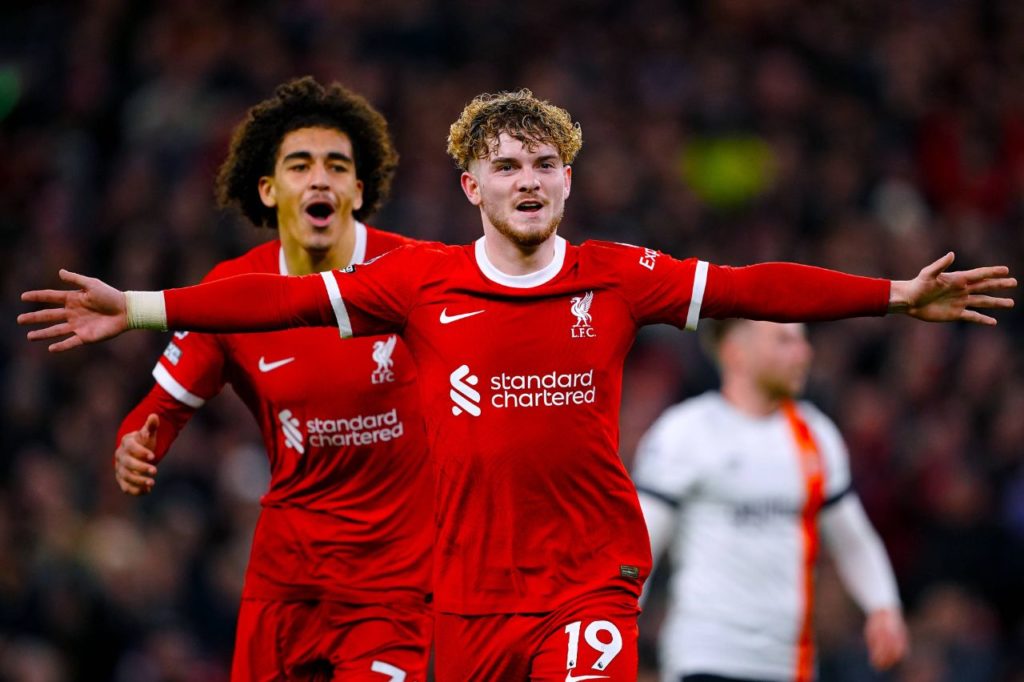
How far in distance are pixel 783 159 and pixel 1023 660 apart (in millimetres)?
4961

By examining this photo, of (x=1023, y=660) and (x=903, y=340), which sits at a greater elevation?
(x=903, y=340)

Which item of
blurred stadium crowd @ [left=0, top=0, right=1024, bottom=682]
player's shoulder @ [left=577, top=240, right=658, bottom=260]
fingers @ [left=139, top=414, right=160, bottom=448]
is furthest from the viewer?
blurred stadium crowd @ [left=0, top=0, right=1024, bottom=682]

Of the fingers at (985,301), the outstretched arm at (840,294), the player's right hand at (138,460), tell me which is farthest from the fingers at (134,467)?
the fingers at (985,301)

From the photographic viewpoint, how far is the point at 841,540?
23.9 feet

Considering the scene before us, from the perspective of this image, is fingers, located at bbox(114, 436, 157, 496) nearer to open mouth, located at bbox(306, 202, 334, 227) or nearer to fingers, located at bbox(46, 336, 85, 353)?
fingers, located at bbox(46, 336, 85, 353)

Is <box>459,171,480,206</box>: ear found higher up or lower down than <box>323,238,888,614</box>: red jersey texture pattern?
higher up

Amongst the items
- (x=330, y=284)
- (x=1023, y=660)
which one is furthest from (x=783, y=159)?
(x=330, y=284)

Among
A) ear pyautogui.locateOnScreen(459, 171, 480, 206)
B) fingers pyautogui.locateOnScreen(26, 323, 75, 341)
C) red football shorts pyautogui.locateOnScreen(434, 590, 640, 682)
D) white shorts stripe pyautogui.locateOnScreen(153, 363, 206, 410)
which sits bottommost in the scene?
red football shorts pyautogui.locateOnScreen(434, 590, 640, 682)

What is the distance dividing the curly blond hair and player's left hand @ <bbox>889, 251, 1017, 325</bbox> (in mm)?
1103

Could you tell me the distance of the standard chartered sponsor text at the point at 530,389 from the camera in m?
5.00

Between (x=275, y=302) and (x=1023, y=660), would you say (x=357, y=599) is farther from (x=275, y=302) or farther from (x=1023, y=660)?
(x=1023, y=660)

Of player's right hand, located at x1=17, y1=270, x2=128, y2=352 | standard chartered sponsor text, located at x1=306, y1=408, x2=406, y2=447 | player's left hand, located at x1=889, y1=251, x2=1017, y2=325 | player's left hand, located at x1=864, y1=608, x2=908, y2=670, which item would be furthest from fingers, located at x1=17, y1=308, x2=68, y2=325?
player's left hand, located at x1=864, y1=608, x2=908, y2=670

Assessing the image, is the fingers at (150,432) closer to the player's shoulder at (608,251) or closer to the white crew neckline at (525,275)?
the white crew neckline at (525,275)

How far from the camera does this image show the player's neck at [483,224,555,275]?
5090mm
